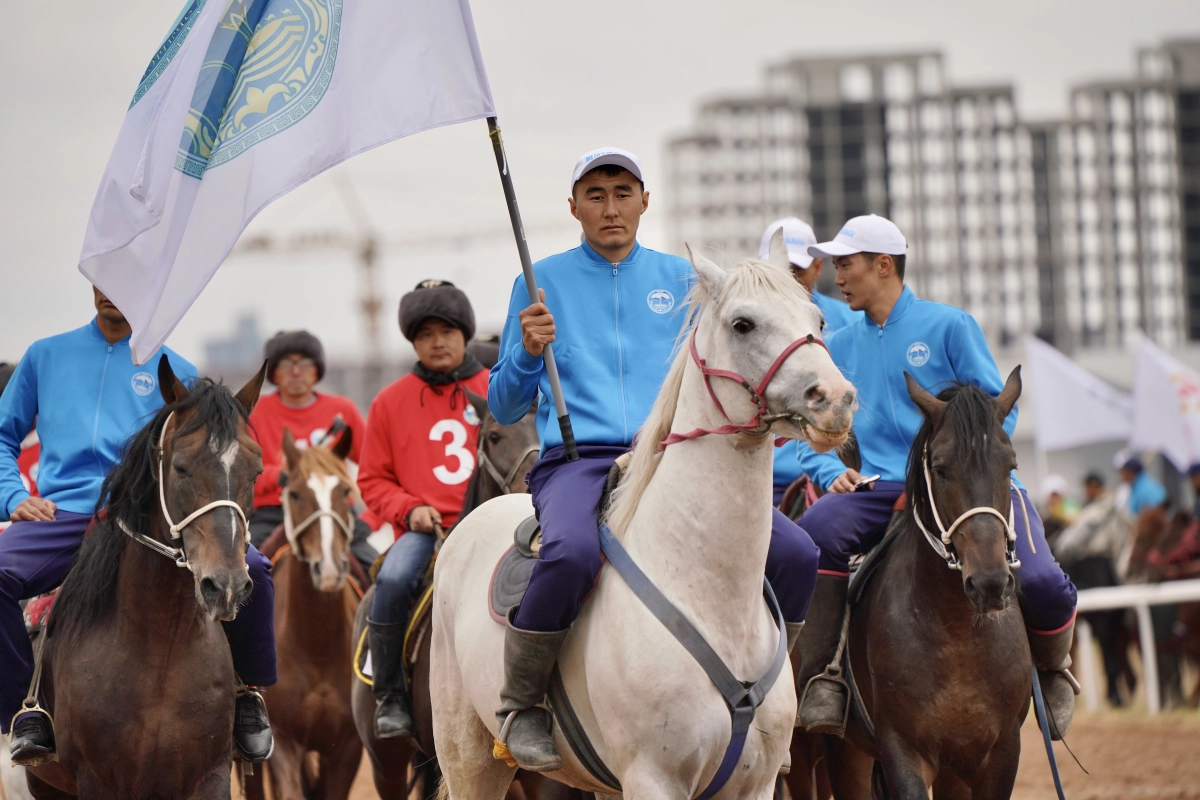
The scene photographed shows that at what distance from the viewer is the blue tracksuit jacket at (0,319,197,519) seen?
7.08 meters

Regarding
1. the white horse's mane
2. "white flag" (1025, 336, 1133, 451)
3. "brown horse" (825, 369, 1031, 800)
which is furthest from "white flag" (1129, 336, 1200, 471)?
the white horse's mane

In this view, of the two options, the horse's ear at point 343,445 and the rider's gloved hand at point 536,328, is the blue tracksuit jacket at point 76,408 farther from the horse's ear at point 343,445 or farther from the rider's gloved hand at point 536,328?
the horse's ear at point 343,445

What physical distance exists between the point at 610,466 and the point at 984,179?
4290 inches

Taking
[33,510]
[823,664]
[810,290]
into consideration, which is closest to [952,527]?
[823,664]

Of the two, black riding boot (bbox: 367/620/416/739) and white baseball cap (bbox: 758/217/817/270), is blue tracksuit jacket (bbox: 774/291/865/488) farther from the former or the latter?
black riding boot (bbox: 367/620/416/739)

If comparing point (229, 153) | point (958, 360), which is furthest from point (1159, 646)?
point (229, 153)

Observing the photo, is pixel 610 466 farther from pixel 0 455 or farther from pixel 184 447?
pixel 0 455

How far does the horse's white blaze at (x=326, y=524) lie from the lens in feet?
29.9

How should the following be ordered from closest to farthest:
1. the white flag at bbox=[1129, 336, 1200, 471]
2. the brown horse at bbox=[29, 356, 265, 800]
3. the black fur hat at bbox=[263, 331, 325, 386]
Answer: the brown horse at bbox=[29, 356, 265, 800]
the black fur hat at bbox=[263, 331, 325, 386]
the white flag at bbox=[1129, 336, 1200, 471]

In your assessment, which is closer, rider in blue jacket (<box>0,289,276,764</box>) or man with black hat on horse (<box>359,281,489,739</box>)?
rider in blue jacket (<box>0,289,276,764</box>)

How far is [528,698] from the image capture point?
17.6 feet

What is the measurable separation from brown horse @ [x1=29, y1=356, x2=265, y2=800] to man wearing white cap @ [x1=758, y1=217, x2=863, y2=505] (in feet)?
11.7

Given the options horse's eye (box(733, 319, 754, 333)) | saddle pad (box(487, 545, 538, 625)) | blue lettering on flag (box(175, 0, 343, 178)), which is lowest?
saddle pad (box(487, 545, 538, 625))

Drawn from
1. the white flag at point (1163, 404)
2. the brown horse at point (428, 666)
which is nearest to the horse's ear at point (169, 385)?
the brown horse at point (428, 666)
